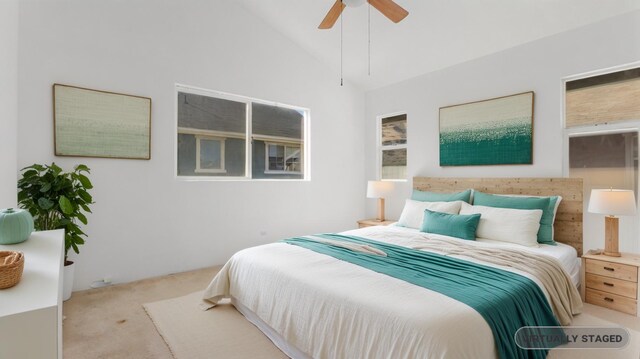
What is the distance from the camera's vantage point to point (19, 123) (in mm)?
2633

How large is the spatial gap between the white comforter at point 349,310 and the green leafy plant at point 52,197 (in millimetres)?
1434

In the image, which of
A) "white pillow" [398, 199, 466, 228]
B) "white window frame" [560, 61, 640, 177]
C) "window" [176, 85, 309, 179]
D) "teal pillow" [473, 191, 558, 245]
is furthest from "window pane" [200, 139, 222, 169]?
"white window frame" [560, 61, 640, 177]

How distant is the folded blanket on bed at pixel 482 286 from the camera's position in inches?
58.1

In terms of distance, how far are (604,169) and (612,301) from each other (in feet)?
3.93

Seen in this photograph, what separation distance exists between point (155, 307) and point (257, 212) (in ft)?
5.64

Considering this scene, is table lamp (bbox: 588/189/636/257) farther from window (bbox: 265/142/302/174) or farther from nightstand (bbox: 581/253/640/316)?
window (bbox: 265/142/302/174)

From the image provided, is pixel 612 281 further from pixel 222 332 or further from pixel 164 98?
pixel 164 98

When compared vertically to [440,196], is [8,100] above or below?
above

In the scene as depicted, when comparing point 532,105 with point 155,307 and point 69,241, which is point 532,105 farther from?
point 69,241

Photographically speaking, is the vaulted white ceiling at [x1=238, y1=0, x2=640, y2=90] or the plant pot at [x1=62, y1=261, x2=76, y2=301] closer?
the plant pot at [x1=62, y1=261, x2=76, y2=301]

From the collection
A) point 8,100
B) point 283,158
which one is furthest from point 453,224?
point 8,100

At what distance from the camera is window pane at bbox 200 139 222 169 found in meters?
3.77

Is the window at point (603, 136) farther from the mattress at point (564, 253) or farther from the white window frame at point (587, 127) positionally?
the mattress at point (564, 253)

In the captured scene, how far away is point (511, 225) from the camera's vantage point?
285cm
